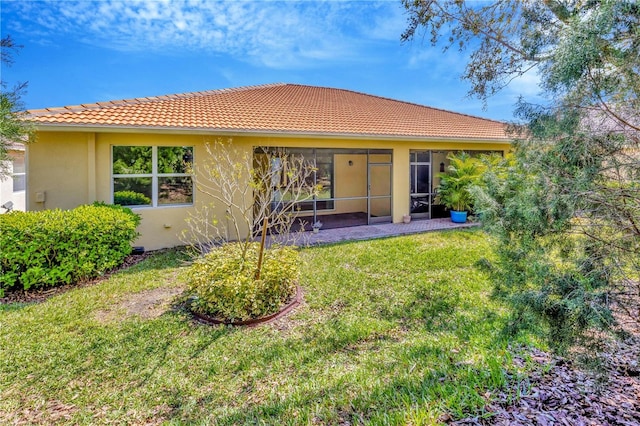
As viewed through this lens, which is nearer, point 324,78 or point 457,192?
point 457,192

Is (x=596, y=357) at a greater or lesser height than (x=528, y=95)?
lesser

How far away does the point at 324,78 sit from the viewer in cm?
1964

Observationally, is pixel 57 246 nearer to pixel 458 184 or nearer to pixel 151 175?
pixel 151 175

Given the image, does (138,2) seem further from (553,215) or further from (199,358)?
(553,215)

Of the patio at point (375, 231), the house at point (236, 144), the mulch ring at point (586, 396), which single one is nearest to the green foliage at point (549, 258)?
the mulch ring at point (586, 396)

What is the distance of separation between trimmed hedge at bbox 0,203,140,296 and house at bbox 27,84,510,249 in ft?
7.23

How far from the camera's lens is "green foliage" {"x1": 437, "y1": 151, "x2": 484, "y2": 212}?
13.1 m

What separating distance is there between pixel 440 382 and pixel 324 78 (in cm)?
1919

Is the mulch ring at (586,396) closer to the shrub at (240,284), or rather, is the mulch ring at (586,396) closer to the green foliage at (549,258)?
the green foliage at (549,258)

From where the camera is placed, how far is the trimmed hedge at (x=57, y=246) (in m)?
5.93

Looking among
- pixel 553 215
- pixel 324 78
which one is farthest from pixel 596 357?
pixel 324 78

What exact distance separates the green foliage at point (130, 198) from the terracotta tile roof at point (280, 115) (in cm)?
195

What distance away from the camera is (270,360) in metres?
3.94

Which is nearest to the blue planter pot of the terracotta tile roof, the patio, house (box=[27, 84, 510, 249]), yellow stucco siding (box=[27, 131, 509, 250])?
the patio
